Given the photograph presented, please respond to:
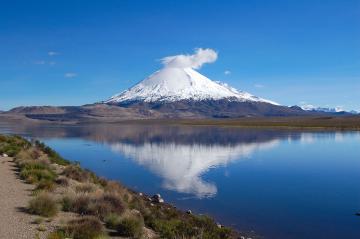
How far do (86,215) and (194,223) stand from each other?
11.1ft

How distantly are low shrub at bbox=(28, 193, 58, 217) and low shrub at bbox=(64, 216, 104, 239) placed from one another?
3.45 ft

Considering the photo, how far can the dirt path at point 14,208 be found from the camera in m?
8.99

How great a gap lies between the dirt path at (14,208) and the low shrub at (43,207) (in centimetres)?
25

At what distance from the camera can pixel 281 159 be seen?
117 ft

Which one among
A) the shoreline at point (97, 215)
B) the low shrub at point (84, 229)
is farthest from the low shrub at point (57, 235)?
the low shrub at point (84, 229)

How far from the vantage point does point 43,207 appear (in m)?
10.6

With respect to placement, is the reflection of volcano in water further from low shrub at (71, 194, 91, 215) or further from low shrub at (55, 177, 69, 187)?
low shrub at (71, 194, 91, 215)

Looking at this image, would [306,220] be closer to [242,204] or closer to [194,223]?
[242,204]

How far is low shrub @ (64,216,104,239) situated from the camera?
28.5 feet

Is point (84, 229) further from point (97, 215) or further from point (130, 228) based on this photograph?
point (97, 215)

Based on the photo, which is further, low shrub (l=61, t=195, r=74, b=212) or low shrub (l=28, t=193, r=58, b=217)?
low shrub (l=61, t=195, r=74, b=212)

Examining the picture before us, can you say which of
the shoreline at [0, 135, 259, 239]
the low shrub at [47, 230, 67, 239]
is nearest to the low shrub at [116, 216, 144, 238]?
the shoreline at [0, 135, 259, 239]

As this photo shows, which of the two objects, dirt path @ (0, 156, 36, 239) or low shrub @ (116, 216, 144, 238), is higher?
dirt path @ (0, 156, 36, 239)

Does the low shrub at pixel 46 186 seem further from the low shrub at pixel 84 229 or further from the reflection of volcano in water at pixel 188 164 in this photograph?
the reflection of volcano in water at pixel 188 164
